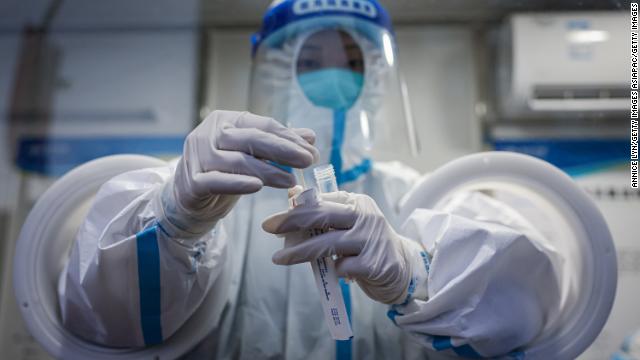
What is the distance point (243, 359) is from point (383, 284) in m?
0.31

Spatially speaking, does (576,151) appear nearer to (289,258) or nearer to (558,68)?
(558,68)

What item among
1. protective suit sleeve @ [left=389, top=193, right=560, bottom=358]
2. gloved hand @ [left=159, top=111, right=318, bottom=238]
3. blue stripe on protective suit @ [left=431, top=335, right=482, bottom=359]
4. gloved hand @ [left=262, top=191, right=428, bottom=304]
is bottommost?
blue stripe on protective suit @ [left=431, top=335, right=482, bottom=359]

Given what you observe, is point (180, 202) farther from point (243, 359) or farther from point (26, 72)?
point (26, 72)

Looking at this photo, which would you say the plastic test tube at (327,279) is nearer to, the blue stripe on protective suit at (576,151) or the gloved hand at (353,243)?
the gloved hand at (353,243)

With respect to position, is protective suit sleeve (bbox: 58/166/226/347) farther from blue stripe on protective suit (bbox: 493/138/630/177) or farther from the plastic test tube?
blue stripe on protective suit (bbox: 493/138/630/177)

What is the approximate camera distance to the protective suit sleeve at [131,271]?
0.87m

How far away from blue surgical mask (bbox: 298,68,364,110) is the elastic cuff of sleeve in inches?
15.8

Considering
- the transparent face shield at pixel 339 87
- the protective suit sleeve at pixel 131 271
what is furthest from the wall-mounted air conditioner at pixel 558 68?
the protective suit sleeve at pixel 131 271

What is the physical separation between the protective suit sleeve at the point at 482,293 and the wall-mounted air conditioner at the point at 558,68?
802 mm

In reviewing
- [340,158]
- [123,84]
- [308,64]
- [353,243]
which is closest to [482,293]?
[353,243]

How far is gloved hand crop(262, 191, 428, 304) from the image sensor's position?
76cm

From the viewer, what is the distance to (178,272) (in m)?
0.90

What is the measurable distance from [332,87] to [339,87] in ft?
0.05

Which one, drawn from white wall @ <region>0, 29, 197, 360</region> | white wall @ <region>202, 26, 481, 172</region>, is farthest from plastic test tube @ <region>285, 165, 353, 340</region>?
white wall @ <region>0, 29, 197, 360</region>
